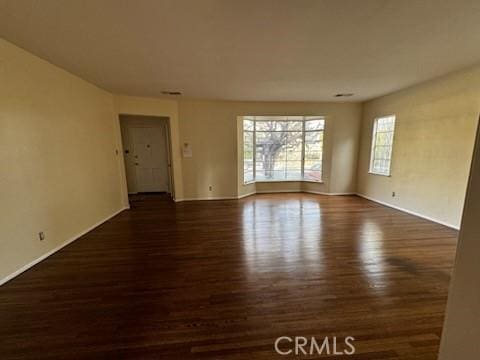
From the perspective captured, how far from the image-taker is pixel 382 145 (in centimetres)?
523

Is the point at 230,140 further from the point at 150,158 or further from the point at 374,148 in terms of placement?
the point at 374,148

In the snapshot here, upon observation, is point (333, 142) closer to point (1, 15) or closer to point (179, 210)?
point (179, 210)

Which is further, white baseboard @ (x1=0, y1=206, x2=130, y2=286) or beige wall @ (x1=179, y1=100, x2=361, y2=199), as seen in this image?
beige wall @ (x1=179, y1=100, x2=361, y2=199)

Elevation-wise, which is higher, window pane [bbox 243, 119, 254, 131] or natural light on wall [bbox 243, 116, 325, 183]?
window pane [bbox 243, 119, 254, 131]

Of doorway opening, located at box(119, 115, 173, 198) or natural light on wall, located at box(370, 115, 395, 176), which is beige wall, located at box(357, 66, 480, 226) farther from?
doorway opening, located at box(119, 115, 173, 198)

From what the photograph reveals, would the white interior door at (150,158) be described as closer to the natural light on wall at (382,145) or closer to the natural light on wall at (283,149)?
the natural light on wall at (283,149)

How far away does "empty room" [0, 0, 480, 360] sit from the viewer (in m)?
1.59

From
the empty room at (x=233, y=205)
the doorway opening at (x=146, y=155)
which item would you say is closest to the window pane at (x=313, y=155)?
the empty room at (x=233, y=205)

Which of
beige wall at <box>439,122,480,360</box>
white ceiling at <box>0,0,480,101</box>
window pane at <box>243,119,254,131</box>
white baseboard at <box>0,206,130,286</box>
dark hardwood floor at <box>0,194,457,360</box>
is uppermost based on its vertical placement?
white ceiling at <box>0,0,480,101</box>

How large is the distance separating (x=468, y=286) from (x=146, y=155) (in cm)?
683

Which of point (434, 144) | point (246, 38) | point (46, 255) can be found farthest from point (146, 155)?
point (434, 144)

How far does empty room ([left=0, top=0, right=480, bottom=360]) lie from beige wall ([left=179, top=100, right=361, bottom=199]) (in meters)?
0.31

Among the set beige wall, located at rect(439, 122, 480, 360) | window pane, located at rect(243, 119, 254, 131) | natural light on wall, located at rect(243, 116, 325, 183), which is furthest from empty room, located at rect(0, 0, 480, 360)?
natural light on wall, located at rect(243, 116, 325, 183)

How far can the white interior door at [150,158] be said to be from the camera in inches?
249
